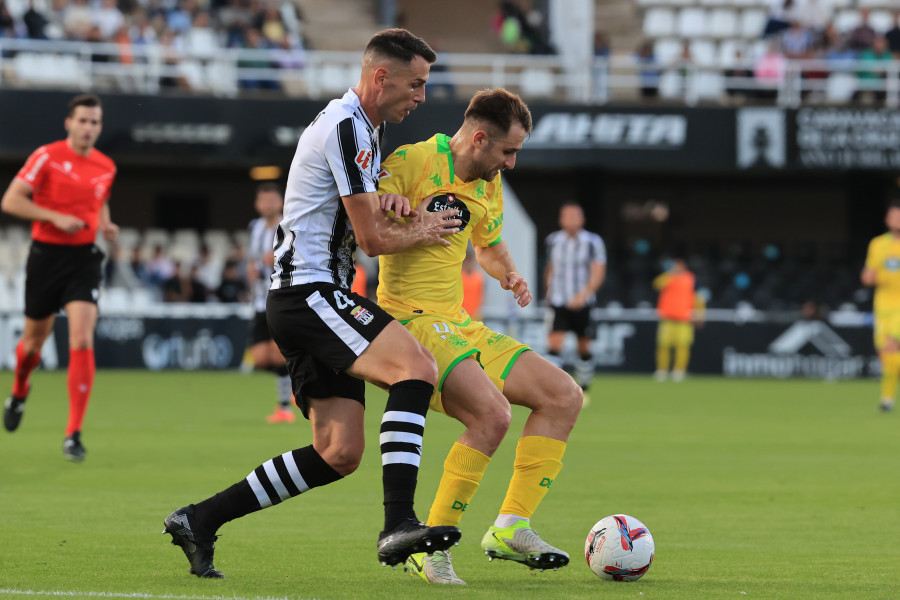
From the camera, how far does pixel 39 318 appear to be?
30.5 feet

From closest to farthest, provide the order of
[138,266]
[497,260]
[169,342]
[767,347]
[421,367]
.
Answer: [421,367] < [497,260] < [169,342] < [767,347] < [138,266]

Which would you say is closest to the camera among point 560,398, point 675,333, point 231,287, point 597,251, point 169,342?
point 560,398

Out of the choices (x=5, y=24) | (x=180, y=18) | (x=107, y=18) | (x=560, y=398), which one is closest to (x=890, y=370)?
(x=560, y=398)

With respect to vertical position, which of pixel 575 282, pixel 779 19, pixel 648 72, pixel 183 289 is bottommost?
pixel 183 289

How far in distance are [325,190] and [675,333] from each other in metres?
18.4

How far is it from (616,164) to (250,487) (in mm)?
20521

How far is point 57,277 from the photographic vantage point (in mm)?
9188

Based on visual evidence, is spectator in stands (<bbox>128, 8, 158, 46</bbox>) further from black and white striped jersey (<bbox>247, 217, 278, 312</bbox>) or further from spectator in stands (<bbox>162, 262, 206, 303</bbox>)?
black and white striped jersey (<bbox>247, 217, 278, 312</bbox>)

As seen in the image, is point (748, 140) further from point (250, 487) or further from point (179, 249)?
point (250, 487)

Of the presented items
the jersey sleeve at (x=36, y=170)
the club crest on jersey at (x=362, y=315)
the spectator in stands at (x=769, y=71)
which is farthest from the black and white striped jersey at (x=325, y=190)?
the spectator in stands at (x=769, y=71)

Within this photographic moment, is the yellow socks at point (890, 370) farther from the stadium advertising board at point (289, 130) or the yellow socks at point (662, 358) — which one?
the stadium advertising board at point (289, 130)

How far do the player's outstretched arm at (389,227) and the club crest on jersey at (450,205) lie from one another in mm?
51

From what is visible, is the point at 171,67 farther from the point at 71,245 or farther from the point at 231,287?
the point at 71,245

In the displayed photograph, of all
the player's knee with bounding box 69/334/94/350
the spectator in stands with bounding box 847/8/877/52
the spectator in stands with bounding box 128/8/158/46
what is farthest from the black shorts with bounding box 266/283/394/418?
the spectator in stands with bounding box 847/8/877/52
